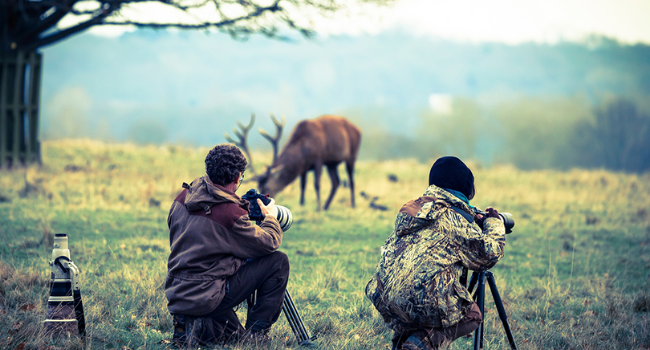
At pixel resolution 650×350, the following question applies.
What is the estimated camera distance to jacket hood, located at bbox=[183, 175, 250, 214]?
3494mm

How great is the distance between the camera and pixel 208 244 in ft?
11.4

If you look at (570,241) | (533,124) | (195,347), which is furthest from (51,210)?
(533,124)

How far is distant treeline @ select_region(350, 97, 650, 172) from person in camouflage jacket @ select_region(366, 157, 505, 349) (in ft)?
167

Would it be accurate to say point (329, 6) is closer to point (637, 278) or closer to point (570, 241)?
point (570, 241)

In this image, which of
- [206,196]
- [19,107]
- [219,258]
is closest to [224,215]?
[206,196]

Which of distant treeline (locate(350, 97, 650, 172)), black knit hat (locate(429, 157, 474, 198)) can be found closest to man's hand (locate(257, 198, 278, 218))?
black knit hat (locate(429, 157, 474, 198))

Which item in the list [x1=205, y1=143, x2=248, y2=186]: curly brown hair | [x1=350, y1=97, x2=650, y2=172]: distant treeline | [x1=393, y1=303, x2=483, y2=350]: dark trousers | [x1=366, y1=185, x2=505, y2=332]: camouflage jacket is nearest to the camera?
[x1=366, y1=185, x2=505, y2=332]: camouflage jacket

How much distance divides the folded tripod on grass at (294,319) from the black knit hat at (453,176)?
143 centimetres

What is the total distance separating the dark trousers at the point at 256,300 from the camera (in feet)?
12.2

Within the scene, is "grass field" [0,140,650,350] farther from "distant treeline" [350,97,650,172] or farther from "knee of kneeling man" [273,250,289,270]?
"distant treeline" [350,97,650,172]

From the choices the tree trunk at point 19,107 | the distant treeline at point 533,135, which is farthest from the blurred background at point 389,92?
the tree trunk at point 19,107

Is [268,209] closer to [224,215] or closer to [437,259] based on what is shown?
[224,215]

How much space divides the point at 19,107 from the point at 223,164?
1339 cm

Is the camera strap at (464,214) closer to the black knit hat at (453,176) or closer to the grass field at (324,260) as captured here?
the black knit hat at (453,176)
